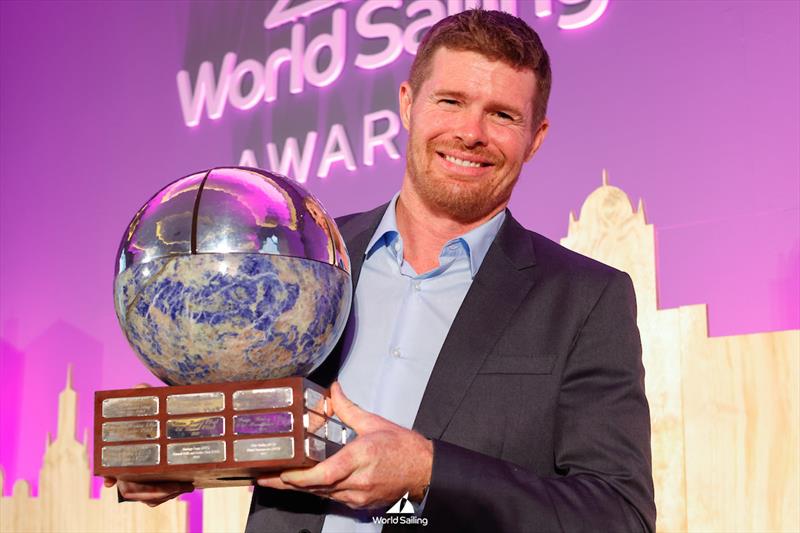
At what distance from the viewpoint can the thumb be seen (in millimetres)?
1333

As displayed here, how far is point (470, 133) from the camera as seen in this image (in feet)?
5.87

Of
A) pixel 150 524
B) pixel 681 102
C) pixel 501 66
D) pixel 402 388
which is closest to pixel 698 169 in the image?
pixel 681 102

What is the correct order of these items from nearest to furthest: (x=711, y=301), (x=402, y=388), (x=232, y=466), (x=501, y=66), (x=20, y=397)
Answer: (x=232, y=466) → (x=402, y=388) → (x=501, y=66) → (x=711, y=301) → (x=20, y=397)

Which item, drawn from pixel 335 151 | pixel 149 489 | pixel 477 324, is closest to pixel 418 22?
pixel 335 151

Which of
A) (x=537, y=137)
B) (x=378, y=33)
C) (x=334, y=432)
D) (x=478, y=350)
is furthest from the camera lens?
(x=378, y=33)

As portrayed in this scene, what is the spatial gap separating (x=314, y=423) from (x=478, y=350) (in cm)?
42

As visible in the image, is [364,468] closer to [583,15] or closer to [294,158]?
[583,15]

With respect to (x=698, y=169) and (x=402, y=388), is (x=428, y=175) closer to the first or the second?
(x=402, y=388)

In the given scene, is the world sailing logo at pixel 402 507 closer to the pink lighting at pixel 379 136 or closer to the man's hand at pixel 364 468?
the man's hand at pixel 364 468

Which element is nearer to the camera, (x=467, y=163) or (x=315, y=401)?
(x=315, y=401)

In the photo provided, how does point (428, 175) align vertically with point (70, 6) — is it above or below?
below

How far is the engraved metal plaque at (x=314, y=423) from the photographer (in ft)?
4.14

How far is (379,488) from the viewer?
1.32 metres

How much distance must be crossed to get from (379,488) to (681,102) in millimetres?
1692
